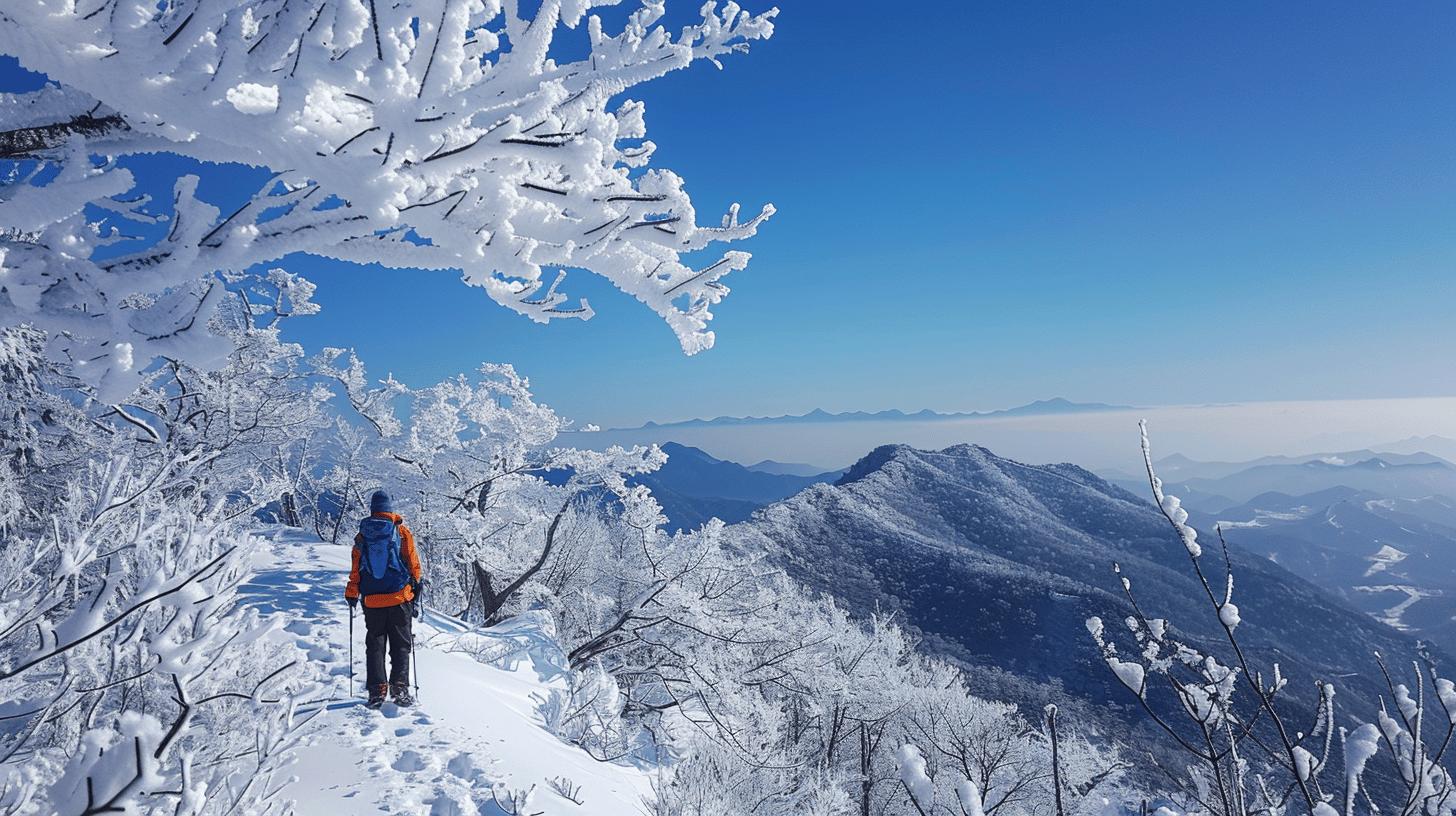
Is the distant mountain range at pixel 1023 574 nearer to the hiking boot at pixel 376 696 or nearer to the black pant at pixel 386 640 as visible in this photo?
the black pant at pixel 386 640

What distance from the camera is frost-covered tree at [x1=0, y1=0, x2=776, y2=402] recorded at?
4.02 ft

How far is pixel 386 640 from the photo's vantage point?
4816 millimetres

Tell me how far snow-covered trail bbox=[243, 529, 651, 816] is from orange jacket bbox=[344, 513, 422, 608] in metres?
0.82

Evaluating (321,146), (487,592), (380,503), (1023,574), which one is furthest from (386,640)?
(1023,574)

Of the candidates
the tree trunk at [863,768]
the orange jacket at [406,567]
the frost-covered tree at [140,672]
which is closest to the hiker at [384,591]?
the orange jacket at [406,567]

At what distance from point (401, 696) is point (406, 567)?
1048mm

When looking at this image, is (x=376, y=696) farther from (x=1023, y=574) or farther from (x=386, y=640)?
(x=1023, y=574)

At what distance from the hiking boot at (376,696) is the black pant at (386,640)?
0.06 feet

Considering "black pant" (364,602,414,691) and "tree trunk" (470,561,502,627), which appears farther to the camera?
"tree trunk" (470,561,502,627)

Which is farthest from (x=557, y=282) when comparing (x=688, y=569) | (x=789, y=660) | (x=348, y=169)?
(x=789, y=660)

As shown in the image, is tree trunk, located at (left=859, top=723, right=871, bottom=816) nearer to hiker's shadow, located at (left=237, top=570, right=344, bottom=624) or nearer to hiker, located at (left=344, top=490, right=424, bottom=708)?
hiker's shadow, located at (left=237, top=570, right=344, bottom=624)

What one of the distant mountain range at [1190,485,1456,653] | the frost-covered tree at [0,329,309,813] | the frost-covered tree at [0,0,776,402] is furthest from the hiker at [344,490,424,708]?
the distant mountain range at [1190,485,1456,653]

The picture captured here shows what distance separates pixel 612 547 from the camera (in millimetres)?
24109

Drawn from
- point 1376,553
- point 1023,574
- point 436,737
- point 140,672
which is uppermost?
point 140,672
